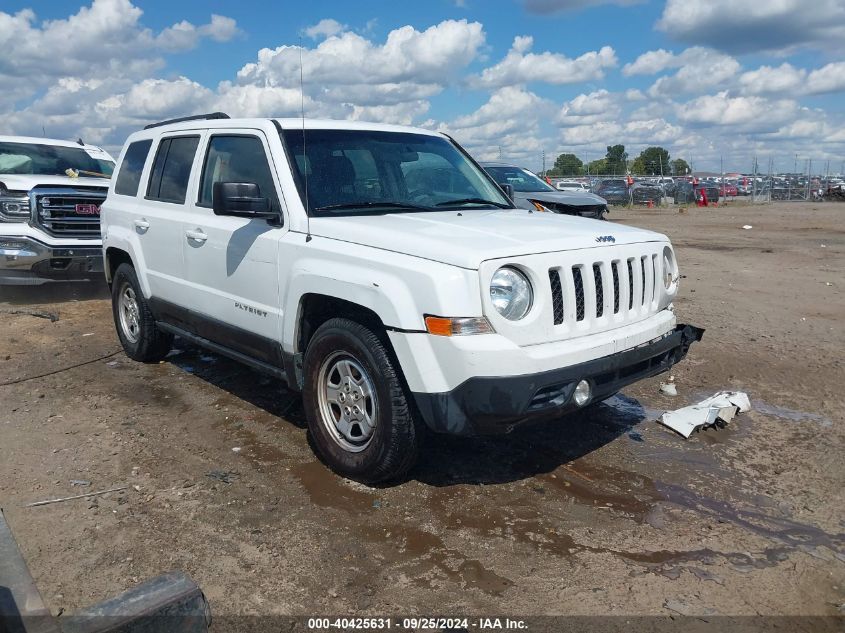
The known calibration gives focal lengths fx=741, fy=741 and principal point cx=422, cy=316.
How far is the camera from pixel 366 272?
12.7 ft

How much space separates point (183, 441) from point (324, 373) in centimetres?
130

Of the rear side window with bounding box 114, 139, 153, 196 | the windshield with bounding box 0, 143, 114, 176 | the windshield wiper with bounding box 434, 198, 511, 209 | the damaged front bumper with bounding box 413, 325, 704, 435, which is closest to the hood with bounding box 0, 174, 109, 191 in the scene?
the windshield with bounding box 0, 143, 114, 176

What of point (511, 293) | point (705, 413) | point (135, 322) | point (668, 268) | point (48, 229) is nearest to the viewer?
point (511, 293)

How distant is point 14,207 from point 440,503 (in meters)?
7.57

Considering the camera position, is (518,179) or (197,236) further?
(518,179)

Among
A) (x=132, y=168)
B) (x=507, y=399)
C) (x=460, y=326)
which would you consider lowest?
(x=507, y=399)

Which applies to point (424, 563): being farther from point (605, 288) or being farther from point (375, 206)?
point (375, 206)

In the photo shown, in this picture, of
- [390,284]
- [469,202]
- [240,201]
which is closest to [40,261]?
[240,201]

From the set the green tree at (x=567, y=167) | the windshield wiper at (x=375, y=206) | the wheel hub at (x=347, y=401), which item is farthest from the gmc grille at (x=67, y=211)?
the green tree at (x=567, y=167)

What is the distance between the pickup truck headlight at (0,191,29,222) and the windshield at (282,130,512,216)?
591cm

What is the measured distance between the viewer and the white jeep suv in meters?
3.58

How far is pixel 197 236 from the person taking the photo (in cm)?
525

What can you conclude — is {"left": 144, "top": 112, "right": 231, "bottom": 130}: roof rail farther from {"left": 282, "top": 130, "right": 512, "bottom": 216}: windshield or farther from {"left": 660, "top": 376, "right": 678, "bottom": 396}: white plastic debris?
{"left": 660, "top": 376, "right": 678, "bottom": 396}: white plastic debris

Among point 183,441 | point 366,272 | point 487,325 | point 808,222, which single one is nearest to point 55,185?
point 183,441
